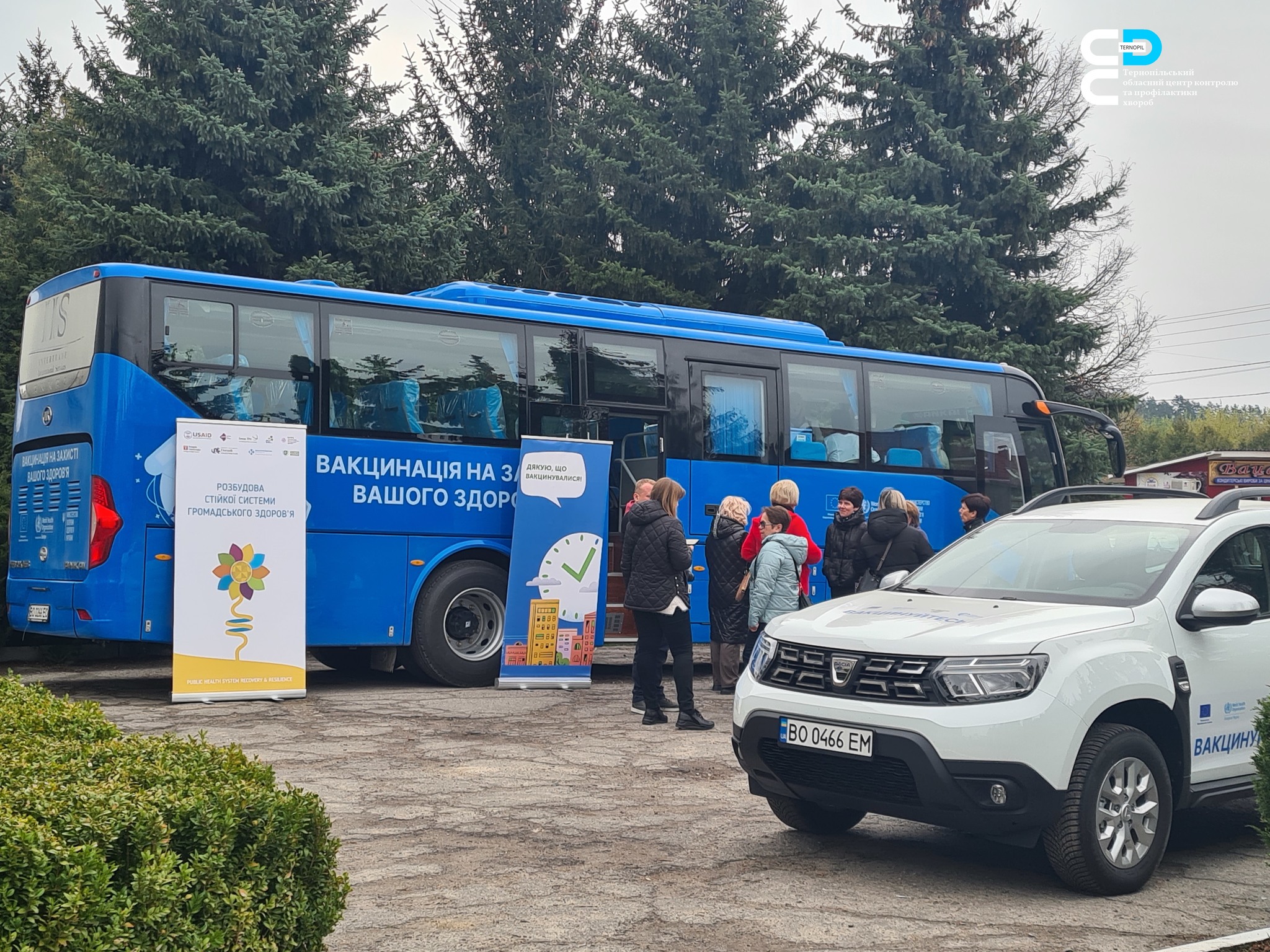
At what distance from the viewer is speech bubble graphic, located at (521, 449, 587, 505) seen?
40.2ft

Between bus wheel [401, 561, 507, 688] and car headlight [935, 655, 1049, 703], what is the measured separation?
24.0ft

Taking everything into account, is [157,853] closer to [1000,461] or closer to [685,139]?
[1000,461]

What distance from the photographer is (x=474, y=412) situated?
12391 mm

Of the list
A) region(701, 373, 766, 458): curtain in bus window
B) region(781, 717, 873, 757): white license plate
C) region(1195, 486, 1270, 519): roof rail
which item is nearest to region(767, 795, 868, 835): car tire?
region(781, 717, 873, 757): white license plate

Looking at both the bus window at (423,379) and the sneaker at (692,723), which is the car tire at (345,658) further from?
the sneaker at (692,723)

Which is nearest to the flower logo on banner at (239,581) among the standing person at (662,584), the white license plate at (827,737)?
the standing person at (662,584)

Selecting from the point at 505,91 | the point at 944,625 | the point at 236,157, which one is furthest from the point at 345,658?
the point at 505,91

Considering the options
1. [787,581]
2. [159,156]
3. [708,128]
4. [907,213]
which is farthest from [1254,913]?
[708,128]

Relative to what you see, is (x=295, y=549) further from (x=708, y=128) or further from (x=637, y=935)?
(x=708, y=128)

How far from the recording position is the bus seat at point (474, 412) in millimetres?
12219

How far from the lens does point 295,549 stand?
1124 cm

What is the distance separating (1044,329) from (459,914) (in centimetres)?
2324

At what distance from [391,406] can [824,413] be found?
4.80 meters

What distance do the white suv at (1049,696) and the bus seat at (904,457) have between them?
791cm
